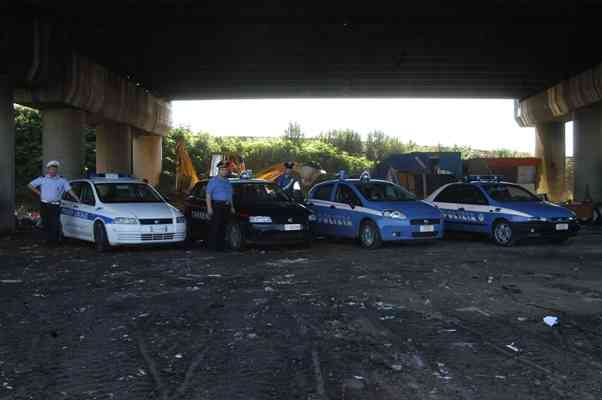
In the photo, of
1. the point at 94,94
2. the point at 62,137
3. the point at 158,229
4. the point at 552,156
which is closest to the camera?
the point at 158,229

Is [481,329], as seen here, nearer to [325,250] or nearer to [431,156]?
[325,250]

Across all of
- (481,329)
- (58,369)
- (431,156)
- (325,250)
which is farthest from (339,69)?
(58,369)

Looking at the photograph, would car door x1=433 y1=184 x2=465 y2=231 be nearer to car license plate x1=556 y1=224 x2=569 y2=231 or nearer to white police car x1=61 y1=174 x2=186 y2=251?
car license plate x1=556 y1=224 x2=569 y2=231

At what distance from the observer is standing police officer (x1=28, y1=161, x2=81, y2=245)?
14.8 m

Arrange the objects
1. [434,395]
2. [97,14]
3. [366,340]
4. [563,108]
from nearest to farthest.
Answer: [434,395] < [366,340] < [97,14] < [563,108]

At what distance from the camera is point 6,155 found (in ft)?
60.3

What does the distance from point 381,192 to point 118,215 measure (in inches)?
227

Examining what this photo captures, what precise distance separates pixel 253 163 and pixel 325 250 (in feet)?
96.6

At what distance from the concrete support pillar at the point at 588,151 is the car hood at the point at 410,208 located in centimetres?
1521

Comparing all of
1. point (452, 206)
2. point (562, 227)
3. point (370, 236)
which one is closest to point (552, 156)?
point (452, 206)

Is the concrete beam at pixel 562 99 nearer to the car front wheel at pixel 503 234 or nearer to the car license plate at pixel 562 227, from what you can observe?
the car license plate at pixel 562 227

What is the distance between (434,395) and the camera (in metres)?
4.83

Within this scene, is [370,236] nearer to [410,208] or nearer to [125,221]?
[410,208]

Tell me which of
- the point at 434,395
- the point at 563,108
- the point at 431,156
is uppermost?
the point at 563,108
